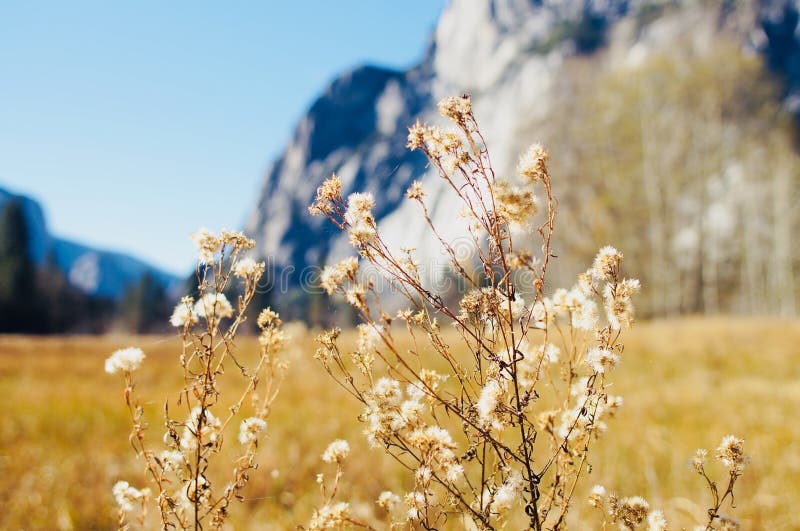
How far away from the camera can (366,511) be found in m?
3.44

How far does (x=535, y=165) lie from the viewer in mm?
1232

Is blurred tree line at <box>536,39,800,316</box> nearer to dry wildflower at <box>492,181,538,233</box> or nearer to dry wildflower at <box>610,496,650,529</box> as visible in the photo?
dry wildflower at <box>610,496,650,529</box>

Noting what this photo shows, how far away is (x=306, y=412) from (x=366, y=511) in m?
3.83

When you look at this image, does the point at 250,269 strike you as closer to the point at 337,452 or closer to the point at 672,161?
the point at 337,452

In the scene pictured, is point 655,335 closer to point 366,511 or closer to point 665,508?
point 665,508

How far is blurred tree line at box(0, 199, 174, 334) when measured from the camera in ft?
172

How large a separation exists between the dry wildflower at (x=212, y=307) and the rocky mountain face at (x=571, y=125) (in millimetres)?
377

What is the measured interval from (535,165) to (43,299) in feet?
222

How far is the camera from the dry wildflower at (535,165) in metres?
1.23

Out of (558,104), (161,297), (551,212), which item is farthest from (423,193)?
(161,297)

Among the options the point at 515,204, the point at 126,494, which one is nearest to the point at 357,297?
the point at 515,204

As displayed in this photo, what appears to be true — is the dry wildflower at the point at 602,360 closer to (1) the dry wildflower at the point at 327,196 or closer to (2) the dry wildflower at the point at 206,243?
(1) the dry wildflower at the point at 327,196

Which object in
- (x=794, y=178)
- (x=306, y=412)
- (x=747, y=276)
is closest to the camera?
(x=306, y=412)

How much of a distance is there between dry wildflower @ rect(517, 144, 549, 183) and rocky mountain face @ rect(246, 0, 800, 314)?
24cm
